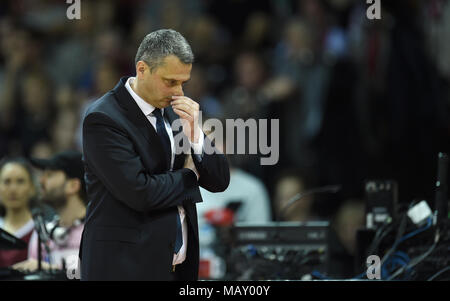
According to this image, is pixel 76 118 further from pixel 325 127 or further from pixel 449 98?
pixel 449 98

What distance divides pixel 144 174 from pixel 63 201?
6.48ft

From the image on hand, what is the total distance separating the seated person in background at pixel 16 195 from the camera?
640 cm

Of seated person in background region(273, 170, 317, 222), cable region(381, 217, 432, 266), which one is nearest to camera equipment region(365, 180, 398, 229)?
cable region(381, 217, 432, 266)

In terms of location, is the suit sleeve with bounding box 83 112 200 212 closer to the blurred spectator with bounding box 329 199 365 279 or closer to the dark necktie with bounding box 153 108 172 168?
the dark necktie with bounding box 153 108 172 168

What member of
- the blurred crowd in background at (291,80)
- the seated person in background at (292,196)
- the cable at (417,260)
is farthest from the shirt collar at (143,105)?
the seated person in background at (292,196)

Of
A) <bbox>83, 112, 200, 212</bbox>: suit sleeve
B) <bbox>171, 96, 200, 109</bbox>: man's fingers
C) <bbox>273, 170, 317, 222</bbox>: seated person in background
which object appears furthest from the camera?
<bbox>273, 170, 317, 222</bbox>: seated person in background

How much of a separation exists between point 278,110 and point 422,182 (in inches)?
61.1

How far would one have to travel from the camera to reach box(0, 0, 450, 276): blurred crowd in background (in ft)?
27.3

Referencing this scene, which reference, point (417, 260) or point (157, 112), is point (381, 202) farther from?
point (157, 112)

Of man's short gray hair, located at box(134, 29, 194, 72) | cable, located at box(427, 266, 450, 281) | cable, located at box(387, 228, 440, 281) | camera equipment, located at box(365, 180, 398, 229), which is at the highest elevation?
man's short gray hair, located at box(134, 29, 194, 72)

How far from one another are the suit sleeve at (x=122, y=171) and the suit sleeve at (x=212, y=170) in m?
0.13

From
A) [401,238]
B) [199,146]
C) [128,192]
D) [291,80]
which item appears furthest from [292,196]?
[128,192]

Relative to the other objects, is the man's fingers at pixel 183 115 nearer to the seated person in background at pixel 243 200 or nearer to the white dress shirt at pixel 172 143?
the white dress shirt at pixel 172 143
